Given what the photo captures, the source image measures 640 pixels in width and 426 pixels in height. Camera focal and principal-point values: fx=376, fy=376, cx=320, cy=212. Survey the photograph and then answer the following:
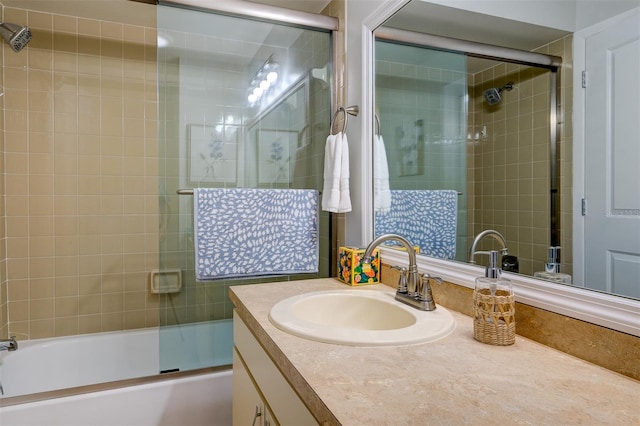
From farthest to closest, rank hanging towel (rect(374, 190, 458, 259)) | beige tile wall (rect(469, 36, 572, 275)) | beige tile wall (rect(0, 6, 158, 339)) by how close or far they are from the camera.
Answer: beige tile wall (rect(0, 6, 158, 339)), hanging towel (rect(374, 190, 458, 259)), beige tile wall (rect(469, 36, 572, 275))

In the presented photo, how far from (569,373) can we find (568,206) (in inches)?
13.0

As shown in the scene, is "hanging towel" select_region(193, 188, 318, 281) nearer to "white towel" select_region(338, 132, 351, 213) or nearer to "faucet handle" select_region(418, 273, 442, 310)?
"white towel" select_region(338, 132, 351, 213)

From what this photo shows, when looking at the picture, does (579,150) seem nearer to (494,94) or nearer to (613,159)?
(613,159)

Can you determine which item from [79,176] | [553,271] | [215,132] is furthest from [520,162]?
[79,176]

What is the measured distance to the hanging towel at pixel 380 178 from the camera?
1551 millimetres

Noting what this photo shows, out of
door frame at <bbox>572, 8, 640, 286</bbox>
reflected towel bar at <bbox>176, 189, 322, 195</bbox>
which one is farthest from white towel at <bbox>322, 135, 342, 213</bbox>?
door frame at <bbox>572, 8, 640, 286</bbox>

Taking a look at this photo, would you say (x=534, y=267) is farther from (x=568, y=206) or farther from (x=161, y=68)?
(x=161, y=68)

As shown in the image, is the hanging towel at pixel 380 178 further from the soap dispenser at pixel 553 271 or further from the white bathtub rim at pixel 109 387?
the white bathtub rim at pixel 109 387

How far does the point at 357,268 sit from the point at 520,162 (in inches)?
26.8

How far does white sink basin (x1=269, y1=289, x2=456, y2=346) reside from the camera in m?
0.82

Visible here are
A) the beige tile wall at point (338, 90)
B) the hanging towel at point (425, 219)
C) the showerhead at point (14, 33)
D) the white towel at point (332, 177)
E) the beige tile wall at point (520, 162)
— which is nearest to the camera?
the beige tile wall at point (520, 162)

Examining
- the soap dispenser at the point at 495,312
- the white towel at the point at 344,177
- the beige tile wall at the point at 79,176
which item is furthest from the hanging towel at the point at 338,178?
the beige tile wall at the point at 79,176

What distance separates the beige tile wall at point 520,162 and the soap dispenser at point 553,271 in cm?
1

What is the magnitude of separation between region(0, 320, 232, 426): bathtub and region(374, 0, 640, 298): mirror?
987 mm
